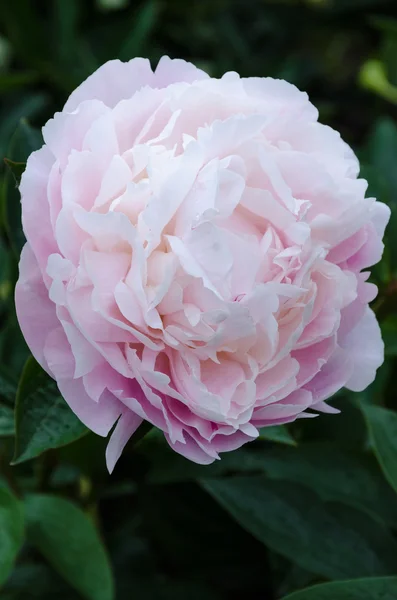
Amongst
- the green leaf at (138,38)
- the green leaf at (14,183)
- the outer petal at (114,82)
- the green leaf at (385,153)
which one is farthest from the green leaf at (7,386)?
the green leaf at (138,38)

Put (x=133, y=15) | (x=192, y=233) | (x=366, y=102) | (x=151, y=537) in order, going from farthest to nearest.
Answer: (x=366, y=102)
(x=133, y=15)
(x=151, y=537)
(x=192, y=233)

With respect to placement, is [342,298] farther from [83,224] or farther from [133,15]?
[133,15]

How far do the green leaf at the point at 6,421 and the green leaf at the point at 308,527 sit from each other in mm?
181

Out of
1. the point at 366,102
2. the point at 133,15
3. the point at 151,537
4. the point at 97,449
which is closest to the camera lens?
the point at 97,449

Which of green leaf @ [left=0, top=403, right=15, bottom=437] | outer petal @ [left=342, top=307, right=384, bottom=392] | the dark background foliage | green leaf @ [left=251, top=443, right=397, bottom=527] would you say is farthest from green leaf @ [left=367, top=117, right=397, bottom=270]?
green leaf @ [left=0, top=403, right=15, bottom=437]

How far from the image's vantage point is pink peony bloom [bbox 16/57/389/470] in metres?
0.43

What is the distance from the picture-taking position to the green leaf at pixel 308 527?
0.65 m

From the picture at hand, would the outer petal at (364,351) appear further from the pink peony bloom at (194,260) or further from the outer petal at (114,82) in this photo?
the outer petal at (114,82)

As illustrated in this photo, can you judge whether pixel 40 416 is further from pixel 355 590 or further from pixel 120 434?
pixel 355 590

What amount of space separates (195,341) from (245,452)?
335 millimetres

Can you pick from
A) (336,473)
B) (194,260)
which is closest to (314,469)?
(336,473)

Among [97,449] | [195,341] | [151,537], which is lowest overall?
[151,537]

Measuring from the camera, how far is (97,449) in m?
0.67

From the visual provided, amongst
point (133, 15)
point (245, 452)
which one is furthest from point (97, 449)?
point (133, 15)
